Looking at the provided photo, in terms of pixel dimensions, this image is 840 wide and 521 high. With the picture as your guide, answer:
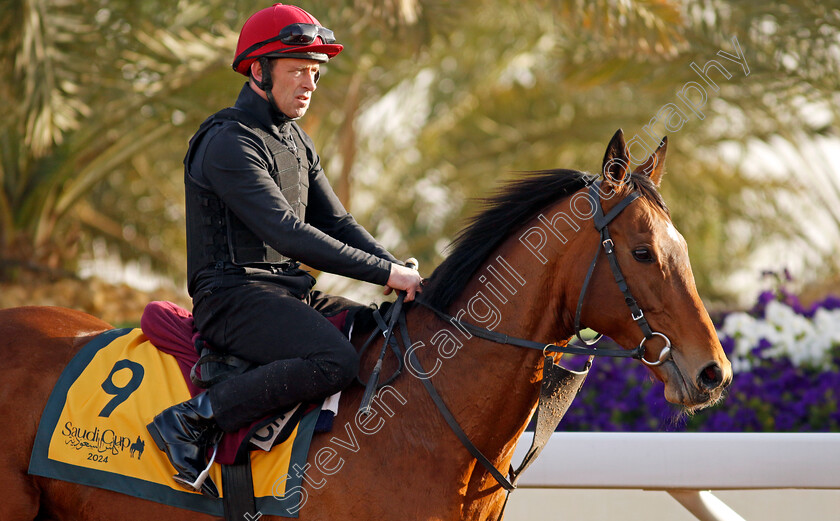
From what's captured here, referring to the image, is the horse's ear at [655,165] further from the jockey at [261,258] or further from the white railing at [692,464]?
the white railing at [692,464]

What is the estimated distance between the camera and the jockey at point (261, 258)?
275cm

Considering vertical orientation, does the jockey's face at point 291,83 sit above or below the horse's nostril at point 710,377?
above

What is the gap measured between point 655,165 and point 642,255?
0.48 m

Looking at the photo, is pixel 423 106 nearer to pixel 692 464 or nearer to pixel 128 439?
pixel 692 464

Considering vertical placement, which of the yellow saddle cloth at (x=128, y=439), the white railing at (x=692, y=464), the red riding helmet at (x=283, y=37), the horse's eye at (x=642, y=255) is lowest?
the white railing at (x=692, y=464)

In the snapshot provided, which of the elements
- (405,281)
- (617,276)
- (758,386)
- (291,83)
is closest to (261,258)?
(405,281)

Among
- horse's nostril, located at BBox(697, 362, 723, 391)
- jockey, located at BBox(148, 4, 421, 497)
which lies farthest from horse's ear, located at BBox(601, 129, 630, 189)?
jockey, located at BBox(148, 4, 421, 497)

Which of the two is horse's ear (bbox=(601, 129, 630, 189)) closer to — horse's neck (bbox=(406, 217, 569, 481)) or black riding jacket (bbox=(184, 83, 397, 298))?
horse's neck (bbox=(406, 217, 569, 481))

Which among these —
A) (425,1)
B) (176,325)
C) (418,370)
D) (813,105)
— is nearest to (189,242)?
(176,325)

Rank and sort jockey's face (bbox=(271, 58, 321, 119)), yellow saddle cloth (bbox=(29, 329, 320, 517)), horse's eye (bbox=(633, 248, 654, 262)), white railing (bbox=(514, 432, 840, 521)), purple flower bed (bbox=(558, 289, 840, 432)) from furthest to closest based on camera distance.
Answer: purple flower bed (bbox=(558, 289, 840, 432))
white railing (bbox=(514, 432, 840, 521))
jockey's face (bbox=(271, 58, 321, 119))
yellow saddle cloth (bbox=(29, 329, 320, 517))
horse's eye (bbox=(633, 248, 654, 262))

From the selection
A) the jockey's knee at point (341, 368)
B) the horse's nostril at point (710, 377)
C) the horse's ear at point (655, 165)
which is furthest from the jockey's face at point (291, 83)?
the horse's nostril at point (710, 377)

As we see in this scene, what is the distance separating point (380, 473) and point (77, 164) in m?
6.88

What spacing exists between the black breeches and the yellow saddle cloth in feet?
0.52

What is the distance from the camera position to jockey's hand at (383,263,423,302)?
296cm
